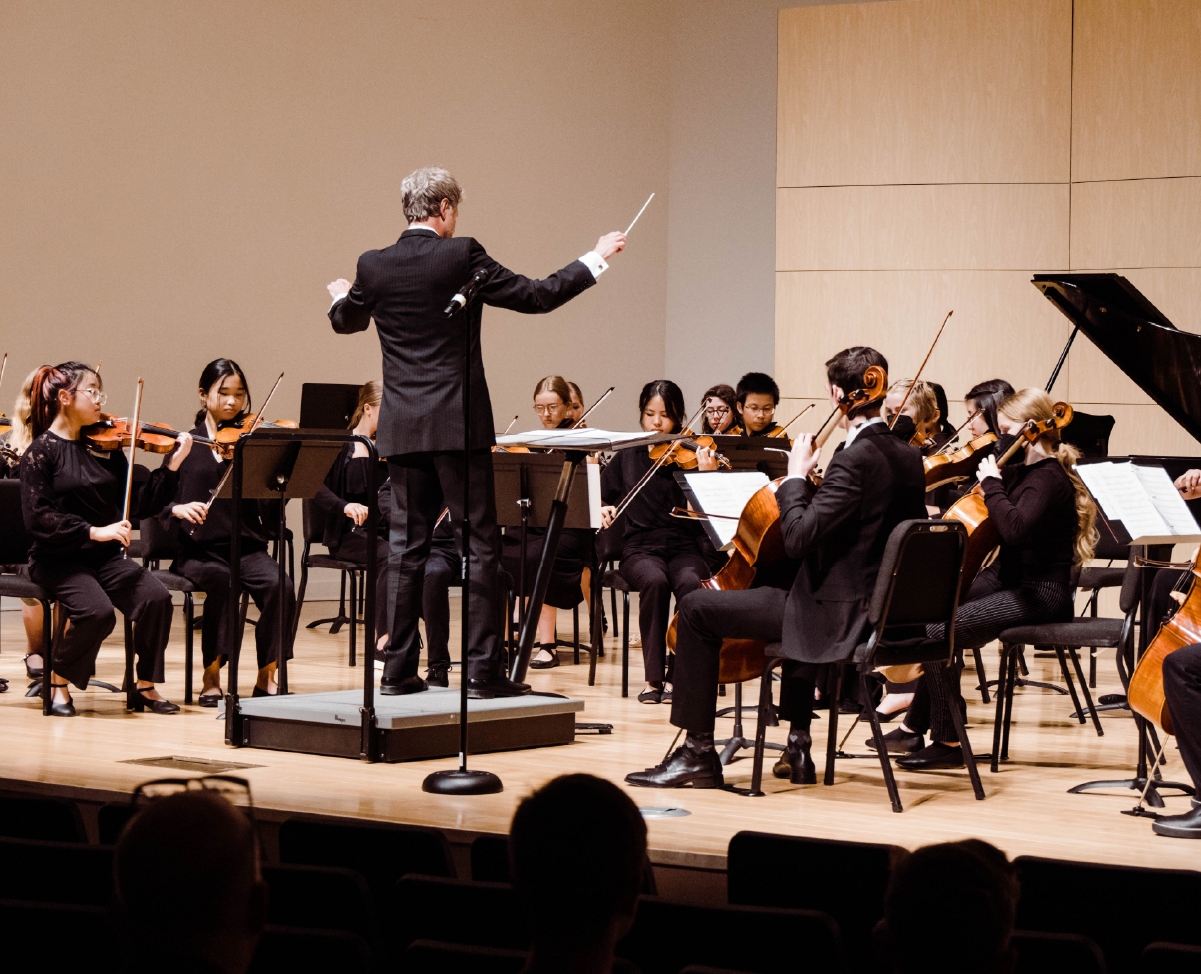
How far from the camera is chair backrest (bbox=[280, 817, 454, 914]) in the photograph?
208 centimetres

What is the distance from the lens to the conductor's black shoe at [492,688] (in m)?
4.12

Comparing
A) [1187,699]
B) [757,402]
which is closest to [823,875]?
[1187,699]

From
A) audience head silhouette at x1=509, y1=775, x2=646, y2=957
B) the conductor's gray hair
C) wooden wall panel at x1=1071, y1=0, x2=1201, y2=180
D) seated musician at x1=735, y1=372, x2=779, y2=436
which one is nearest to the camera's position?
audience head silhouette at x1=509, y1=775, x2=646, y2=957

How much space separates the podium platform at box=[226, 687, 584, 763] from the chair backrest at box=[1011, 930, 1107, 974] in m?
2.43

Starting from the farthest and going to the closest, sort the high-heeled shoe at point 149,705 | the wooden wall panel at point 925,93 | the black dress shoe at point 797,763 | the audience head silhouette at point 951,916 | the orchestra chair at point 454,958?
1. the wooden wall panel at point 925,93
2. the high-heeled shoe at point 149,705
3. the black dress shoe at point 797,763
4. the orchestra chair at point 454,958
5. the audience head silhouette at point 951,916

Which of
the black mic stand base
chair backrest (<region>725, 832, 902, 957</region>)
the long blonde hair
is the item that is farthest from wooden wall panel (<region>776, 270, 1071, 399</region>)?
chair backrest (<region>725, 832, 902, 957</region>)

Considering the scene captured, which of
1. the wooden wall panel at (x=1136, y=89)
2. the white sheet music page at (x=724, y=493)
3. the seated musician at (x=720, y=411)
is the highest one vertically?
the wooden wall panel at (x=1136, y=89)

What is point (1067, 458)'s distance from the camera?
423 centimetres

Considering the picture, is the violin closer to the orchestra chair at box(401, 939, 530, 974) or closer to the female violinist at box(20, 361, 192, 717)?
the female violinist at box(20, 361, 192, 717)

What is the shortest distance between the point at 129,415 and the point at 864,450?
17.0ft

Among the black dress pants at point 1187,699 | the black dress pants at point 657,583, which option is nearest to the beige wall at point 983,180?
the black dress pants at point 657,583

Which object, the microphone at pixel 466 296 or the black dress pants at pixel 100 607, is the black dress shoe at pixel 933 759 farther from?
the black dress pants at pixel 100 607

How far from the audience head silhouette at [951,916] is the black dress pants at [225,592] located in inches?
153

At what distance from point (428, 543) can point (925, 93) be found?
17.1ft
